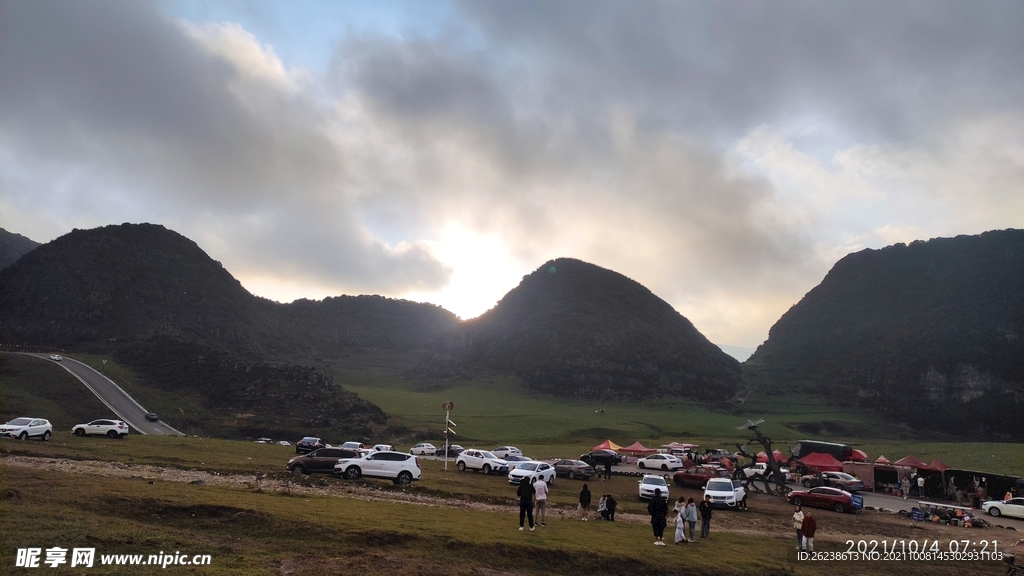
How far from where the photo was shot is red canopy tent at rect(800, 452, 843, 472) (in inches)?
2122

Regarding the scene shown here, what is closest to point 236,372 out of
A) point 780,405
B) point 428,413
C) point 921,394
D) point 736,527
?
point 428,413

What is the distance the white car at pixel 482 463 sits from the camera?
4334 centimetres

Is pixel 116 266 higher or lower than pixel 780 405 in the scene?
higher

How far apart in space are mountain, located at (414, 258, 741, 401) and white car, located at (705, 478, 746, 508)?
119 meters

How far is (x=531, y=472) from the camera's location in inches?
1494

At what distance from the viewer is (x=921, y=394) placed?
163 meters

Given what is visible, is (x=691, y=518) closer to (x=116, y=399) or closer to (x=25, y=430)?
(x=25, y=430)

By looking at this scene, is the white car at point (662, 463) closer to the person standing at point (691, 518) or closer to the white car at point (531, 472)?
the white car at point (531, 472)

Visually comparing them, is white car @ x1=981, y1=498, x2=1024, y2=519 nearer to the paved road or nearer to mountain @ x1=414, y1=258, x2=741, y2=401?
the paved road

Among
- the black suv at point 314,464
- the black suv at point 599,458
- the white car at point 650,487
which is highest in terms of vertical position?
the black suv at point 314,464

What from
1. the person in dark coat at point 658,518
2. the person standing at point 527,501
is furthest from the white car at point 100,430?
the person in dark coat at point 658,518

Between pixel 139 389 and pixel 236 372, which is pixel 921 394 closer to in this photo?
pixel 236 372

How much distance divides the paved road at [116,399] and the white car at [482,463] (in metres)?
39.0

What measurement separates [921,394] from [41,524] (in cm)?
19530
